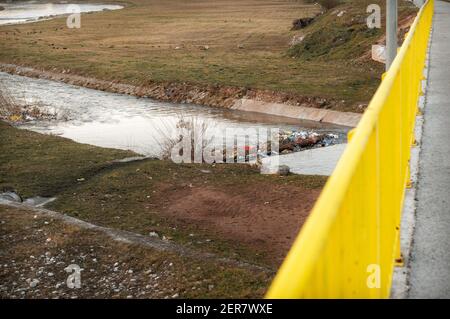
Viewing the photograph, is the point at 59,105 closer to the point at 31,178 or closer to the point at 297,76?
the point at 297,76

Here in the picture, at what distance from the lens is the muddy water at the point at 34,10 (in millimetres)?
70525

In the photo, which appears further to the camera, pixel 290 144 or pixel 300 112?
pixel 300 112

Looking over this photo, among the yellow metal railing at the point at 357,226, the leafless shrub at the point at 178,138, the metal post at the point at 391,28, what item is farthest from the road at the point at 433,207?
the leafless shrub at the point at 178,138

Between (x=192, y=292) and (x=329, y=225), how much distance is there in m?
7.42

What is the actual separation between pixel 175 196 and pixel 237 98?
1489cm

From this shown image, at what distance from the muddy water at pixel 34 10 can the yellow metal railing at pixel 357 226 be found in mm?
65103

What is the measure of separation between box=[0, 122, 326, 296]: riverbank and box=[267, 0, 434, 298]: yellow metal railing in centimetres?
598

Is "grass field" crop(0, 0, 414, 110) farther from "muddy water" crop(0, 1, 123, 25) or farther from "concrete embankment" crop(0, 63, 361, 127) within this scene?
"muddy water" crop(0, 1, 123, 25)

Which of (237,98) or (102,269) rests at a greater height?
(102,269)

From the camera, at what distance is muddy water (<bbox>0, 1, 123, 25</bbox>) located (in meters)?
70.5

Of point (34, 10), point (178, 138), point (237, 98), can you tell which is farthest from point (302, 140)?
point (34, 10)

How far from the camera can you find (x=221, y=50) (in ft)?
140

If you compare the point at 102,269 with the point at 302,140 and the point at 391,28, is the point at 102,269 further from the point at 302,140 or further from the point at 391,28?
the point at 302,140

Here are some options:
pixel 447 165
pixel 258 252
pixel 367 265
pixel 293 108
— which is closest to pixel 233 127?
pixel 293 108
